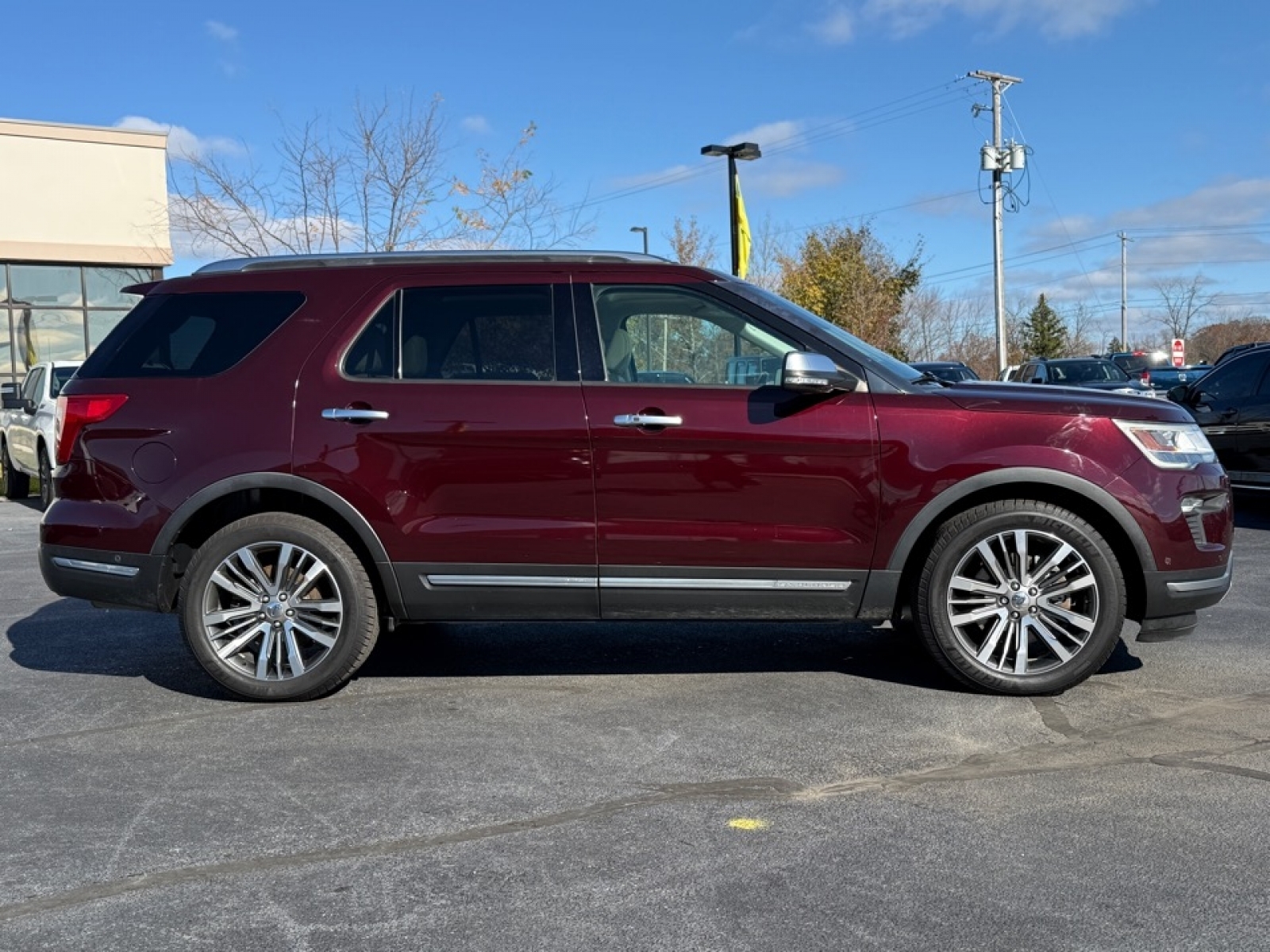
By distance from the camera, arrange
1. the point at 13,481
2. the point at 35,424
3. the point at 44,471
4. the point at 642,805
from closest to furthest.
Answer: the point at 642,805 < the point at 44,471 < the point at 35,424 < the point at 13,481

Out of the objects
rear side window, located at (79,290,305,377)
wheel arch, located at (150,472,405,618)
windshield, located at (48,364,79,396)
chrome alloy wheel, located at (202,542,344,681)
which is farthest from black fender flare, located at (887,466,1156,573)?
windshield, located at (48,364,79,396)

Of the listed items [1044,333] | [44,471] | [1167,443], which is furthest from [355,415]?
[1044,333]

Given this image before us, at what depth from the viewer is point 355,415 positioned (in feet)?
16.6

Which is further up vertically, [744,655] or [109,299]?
[109,299]

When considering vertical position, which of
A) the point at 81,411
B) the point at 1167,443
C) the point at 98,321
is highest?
the point at 98,321

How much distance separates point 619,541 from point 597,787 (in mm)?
1265

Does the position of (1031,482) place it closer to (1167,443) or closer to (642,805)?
(1167,443)

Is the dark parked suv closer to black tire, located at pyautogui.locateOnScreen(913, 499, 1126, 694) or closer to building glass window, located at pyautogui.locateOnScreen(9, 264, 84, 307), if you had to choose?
black tire, located at pyautogui.locateOnScreen(913, 499, 1126, 694)

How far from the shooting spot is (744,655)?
→ 5891mm

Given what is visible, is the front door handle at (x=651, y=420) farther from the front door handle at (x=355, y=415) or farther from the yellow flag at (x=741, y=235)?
the yellow flag at (x=741, y=235)

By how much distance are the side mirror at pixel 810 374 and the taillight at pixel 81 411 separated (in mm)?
2935

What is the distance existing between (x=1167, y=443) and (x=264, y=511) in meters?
3.99

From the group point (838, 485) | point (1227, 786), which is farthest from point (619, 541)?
point (1227, 786)

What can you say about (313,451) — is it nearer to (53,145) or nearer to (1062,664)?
(1062,664)
